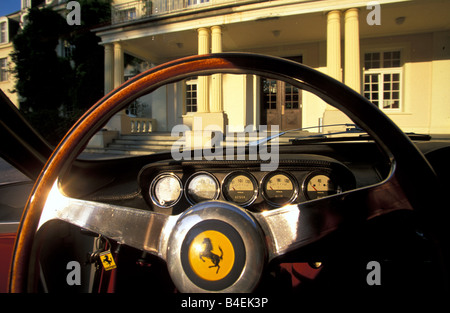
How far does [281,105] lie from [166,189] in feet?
39.6

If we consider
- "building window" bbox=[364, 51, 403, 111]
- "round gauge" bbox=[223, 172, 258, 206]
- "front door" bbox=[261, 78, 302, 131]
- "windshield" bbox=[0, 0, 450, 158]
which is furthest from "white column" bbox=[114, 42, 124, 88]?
"round gauge" bbox=[223, 172, 258, 206]

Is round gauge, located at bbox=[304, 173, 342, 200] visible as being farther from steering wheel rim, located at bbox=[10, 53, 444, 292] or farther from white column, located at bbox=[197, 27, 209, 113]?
white column, located at bbox=[197, 27, 209, 113]

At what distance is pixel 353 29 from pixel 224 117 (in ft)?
18.5

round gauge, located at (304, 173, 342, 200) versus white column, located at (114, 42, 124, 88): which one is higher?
white column, located at (114, 42, 124, 88)

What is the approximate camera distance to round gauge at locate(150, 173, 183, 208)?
137cm

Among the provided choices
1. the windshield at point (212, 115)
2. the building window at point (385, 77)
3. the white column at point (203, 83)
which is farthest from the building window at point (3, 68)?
the building window at point (385, 77)

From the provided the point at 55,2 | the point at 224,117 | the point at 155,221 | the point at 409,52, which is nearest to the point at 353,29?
the point at 409,52

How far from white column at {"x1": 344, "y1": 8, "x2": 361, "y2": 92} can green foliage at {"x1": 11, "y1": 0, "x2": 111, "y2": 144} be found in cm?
1394

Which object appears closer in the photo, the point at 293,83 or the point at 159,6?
the point at 293,83

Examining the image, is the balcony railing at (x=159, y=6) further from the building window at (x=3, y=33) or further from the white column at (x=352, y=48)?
the building window at (x=3, y=33)

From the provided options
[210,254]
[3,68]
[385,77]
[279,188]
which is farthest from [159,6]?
[3,68]

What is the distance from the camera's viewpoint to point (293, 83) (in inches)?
29.3

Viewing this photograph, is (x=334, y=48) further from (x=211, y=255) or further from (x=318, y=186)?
(x=211, y=255)

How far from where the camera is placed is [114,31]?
40.6 feet
